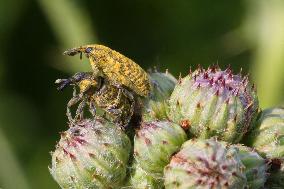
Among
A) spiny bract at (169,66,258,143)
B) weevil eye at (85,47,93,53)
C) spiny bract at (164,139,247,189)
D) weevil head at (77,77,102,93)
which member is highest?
weevil eye at (85,47,93,53)

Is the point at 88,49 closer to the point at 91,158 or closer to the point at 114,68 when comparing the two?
the point at 114,68

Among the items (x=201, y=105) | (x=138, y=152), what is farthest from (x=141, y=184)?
(x=201, y=105)

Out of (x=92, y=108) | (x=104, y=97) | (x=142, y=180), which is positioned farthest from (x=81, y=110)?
(x=142, y=180)

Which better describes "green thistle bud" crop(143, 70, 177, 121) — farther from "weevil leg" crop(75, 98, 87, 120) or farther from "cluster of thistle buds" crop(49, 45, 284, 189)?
"weevil leg" crop(75, 98, 87, 120)

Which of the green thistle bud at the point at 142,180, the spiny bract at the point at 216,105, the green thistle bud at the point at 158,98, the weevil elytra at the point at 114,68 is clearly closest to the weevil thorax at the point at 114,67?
the weevil elytra at the point at 114,68

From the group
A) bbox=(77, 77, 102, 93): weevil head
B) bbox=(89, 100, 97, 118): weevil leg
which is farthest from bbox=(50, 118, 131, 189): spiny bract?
bbox=(77, 77, 102, 93): weevil head

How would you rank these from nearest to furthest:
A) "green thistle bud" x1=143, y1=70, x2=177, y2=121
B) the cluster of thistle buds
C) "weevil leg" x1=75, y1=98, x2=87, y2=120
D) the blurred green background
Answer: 1. the cluster of thistle buds
2. "weevil leg" x1=75, y1=98, x2=87, y2=120
3. "green thistle bud" x1=143, y1=70, x2=177, y2=121
4. the blurred green background

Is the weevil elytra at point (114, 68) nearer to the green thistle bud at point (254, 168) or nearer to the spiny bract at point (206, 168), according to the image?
the spiny bract at point (206, 168)
